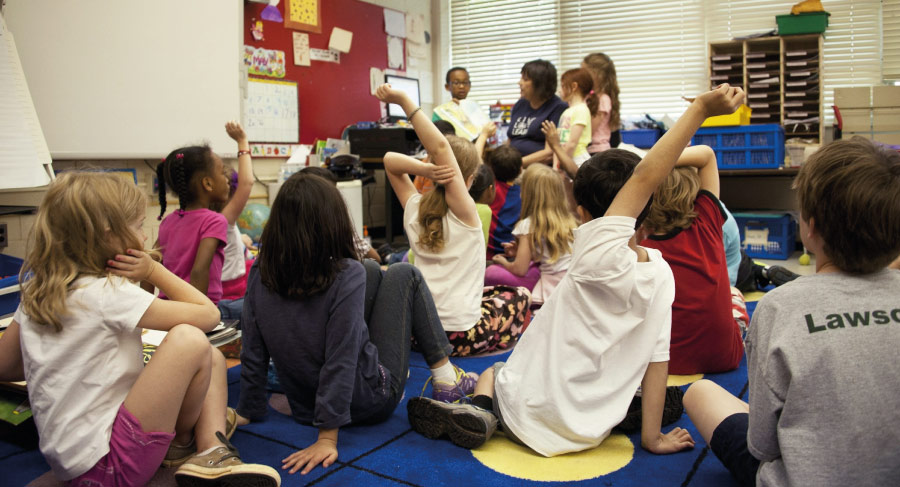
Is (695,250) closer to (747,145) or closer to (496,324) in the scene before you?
(496,324)

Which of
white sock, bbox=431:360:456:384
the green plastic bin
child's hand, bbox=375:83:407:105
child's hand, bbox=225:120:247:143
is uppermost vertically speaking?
the green plastic bin

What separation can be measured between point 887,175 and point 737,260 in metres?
1.66

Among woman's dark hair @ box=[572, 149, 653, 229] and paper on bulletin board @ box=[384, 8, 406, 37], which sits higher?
paper on bulletin board @ box=[384, 8, 406, 37]

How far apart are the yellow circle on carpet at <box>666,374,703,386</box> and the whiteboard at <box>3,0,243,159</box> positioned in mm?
2959

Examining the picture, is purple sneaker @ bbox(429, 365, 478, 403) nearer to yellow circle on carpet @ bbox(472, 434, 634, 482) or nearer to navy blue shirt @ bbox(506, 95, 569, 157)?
yellow circle on carpet @ bbox(472, 434, 634, 482)

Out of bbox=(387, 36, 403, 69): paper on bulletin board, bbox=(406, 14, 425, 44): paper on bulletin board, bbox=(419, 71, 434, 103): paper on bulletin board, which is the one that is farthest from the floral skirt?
bbox=(406, 14, 425, 44): paper on bulletin board

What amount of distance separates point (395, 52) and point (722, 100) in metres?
4.72

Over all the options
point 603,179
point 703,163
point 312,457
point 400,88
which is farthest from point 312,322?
point 400,88

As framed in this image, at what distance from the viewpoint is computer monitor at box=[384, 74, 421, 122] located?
5.27 metres

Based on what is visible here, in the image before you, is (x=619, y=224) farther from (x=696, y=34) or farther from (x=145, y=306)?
(x=696, y=34)

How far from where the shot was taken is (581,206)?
148 centimetres

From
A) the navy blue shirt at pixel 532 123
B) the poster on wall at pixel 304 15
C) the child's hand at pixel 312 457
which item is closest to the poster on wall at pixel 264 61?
the poster on wall at pixel 304 15

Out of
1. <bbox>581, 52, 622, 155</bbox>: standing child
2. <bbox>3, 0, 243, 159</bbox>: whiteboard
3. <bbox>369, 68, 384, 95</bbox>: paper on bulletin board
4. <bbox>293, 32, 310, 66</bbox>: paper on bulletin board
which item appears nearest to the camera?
<bbox>3, 0, 243, 159</bbox>: whiteboard

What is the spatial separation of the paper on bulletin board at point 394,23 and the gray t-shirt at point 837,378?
16.4ft
